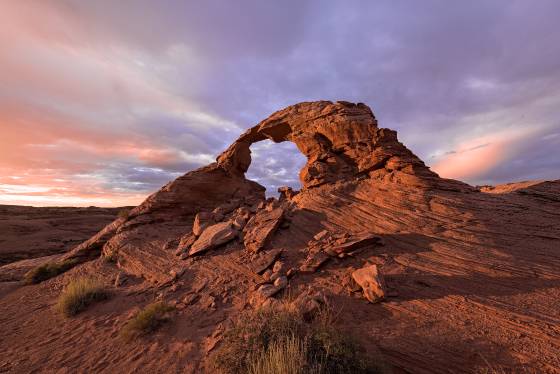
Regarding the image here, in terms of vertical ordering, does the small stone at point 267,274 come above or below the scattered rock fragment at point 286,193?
below

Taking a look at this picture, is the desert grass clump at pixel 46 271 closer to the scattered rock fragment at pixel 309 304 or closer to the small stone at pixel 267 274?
the small stone at pixel 267 274

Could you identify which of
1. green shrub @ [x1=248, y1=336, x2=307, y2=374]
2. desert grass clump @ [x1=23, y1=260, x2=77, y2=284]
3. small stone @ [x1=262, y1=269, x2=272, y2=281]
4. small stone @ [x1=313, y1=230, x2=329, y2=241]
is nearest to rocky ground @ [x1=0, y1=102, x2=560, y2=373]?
small stone @ [x1=313, y1=230, x2=329, y2=241]

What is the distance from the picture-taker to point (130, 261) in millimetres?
13789

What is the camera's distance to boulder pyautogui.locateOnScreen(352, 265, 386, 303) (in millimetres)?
7008

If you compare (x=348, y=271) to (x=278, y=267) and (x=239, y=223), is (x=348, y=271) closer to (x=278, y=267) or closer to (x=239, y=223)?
(x=278, y=267)

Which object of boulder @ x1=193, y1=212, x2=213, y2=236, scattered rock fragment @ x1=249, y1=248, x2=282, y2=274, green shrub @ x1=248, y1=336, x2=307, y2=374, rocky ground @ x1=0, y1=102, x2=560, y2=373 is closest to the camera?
green shrub @ x1=248, y1=336, x2=307, y2=374

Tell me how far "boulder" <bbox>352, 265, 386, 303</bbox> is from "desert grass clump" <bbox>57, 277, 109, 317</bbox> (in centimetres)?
996

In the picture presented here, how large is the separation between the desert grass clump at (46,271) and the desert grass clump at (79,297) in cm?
616

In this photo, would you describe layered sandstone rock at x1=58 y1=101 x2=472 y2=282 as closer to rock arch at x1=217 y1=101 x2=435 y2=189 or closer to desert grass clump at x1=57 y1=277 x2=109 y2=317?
rock arch at x1=217 y1=101 x2=435 y2=189

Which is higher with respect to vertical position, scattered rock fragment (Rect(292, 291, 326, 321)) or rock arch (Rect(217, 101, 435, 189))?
rock arch (Rect(217, 101, 435, 189))

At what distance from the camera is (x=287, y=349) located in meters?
4.61

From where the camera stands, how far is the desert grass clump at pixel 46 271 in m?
14.8

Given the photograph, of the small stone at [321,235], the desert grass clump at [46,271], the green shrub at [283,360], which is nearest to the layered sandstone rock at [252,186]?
the desert grass clump at [46,271]

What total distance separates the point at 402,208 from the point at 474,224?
235 cm
